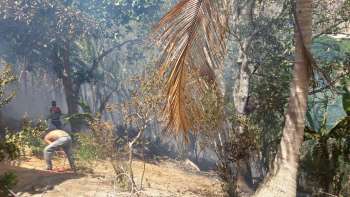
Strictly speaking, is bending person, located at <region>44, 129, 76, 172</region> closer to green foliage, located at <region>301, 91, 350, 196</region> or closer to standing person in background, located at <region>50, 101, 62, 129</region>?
standing person in background, located at <region>50, 101, 62, 129</region>

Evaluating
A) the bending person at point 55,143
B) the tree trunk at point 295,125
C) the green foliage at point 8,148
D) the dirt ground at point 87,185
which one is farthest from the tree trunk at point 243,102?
the green foliage at point 8,148

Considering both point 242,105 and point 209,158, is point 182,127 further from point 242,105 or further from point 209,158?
point 209,158

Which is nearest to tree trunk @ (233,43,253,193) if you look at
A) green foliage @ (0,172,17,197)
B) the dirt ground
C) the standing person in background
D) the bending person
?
the dirt ground

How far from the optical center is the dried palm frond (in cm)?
586

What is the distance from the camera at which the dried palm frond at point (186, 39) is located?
19.2 ft

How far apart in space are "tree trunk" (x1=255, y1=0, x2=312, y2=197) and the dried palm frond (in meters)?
1.10

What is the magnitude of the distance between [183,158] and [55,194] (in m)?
13.9

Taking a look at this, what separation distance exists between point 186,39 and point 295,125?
2.00 metres

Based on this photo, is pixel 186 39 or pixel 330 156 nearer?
pixel 186 39

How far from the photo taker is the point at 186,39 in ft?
19.4

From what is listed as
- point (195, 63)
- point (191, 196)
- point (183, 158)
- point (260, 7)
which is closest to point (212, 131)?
point (191, 196)

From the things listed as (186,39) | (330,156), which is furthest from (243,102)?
(186,39)

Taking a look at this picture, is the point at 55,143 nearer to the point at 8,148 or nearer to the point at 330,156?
the point at 8,148

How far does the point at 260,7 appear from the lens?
15.1m
